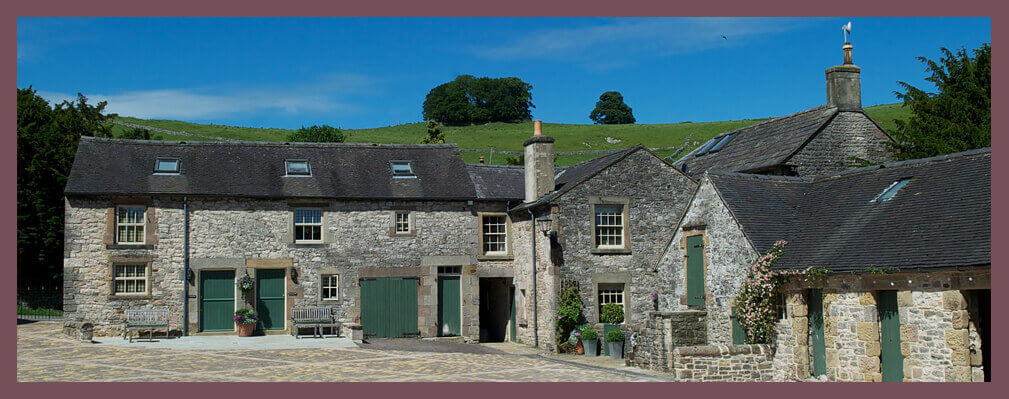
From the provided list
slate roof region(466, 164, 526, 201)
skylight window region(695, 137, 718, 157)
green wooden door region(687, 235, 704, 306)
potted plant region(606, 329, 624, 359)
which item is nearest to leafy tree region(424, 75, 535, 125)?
skylight window region(695, 137, 718, 157)

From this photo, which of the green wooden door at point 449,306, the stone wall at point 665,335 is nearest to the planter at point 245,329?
the green wooden door at point 449,306

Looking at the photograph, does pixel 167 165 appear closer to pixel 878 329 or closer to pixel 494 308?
pixel 494 308

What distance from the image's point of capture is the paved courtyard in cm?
1622

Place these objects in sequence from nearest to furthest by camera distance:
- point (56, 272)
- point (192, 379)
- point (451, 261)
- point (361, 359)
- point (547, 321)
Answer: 1. point (192, 379)
2. point (361, 359)
3. point (547, 321)
4. point (451, 261)
5. point (56, 272)

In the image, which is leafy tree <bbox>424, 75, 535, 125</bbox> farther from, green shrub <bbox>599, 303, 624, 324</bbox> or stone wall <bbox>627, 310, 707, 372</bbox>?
stone wall <bbox>627, 310, 707, 372</bbox>

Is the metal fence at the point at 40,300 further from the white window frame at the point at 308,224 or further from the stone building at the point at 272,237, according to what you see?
the white window frame at the point at 308,224

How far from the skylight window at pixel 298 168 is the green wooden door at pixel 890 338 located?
55.7ft

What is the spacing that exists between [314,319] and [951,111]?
19398 mm

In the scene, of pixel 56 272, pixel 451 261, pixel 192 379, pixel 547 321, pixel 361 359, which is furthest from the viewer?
pixel 56 272

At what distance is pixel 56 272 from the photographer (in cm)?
3394

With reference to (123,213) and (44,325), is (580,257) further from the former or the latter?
(44,325)

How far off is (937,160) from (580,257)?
10256 mm

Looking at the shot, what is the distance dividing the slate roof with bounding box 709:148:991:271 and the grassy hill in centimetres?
5064

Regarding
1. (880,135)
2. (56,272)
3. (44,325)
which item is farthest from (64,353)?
(880,135)
